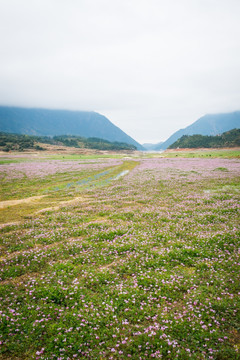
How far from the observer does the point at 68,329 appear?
20.4ft

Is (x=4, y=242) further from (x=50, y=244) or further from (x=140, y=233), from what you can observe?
(x=140, y=233)

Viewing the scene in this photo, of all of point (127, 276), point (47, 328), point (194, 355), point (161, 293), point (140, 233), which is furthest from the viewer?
point (140, 233)

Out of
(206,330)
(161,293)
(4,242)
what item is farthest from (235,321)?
(4,242)

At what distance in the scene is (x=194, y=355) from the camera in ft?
17.5

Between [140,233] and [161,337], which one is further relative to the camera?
[140,233]

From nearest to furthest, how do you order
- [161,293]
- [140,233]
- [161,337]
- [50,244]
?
1. [161,337]
2. [161,293]
3. [50,244]
4. [140,233]

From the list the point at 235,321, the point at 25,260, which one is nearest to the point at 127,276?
A: the point at 235,321

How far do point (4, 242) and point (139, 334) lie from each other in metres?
10.7

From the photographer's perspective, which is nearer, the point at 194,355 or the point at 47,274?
the point at 194,355

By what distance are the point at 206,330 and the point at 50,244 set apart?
384 inches

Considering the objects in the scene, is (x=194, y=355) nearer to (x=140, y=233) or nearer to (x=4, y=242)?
(x=140, y=233)

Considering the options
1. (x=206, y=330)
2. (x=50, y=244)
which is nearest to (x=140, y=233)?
(x=50, y=244)

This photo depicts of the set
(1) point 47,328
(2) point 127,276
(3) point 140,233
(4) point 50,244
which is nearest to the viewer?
(1) point 47,328

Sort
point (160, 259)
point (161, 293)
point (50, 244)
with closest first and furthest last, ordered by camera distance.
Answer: point (161, 293)
point (160, 259)
point (50, 244)
